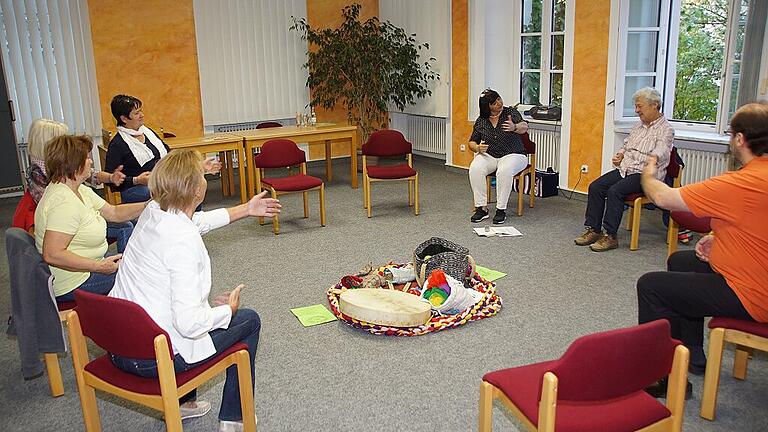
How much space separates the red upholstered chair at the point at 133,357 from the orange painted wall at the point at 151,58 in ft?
18.8

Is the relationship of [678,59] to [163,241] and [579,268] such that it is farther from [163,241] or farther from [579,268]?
[163,241]

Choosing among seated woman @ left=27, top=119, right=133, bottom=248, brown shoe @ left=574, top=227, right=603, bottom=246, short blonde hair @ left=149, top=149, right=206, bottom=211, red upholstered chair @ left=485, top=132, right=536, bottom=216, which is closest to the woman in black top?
seated woman @ left=27, top=119, right=133, bottom=248

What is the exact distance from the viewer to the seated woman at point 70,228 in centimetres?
271

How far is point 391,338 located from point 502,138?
2939 mm

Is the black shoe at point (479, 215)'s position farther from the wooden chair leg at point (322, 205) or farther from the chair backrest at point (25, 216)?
the chair backrest at point (25, 216)

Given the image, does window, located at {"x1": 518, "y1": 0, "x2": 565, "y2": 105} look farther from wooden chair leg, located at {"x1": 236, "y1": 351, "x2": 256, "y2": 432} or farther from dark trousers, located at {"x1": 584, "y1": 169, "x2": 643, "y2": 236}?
wooden chair leg, located at {"x1": 236, "y1": 351, "x2": 256, "y2": 432}

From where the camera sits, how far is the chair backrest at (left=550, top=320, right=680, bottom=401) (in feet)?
5.43

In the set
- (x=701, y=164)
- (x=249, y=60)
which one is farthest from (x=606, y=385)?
(x=249, y=60)

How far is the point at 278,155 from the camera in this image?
19.2ft

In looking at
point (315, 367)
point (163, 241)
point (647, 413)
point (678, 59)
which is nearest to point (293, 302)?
point (315, 367)

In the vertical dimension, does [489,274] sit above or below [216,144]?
below

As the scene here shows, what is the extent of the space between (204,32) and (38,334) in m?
5.71

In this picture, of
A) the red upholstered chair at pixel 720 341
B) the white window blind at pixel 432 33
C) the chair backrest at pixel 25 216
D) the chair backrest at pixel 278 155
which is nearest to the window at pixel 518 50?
the white window blind at pixel 432 33

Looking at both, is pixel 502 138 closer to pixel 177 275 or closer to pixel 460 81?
pixel 460 81
